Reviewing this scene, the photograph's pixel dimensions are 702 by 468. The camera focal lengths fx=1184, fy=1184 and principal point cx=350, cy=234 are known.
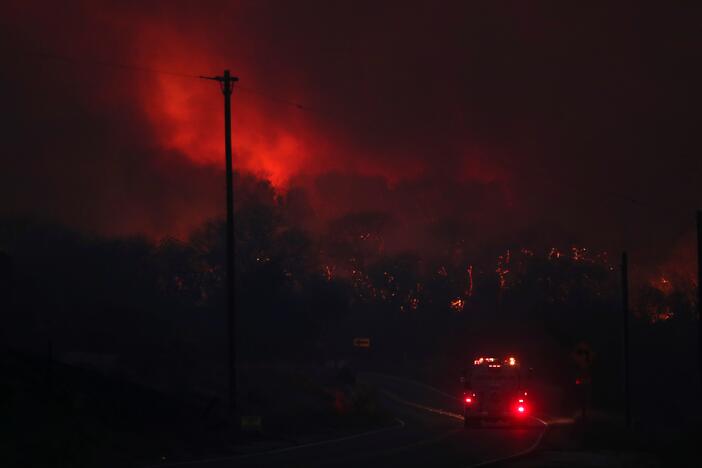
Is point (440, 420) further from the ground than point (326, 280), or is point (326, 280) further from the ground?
point (326, 280)

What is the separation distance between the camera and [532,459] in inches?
1272

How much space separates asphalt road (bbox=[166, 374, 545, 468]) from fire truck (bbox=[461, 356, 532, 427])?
0.74 metres

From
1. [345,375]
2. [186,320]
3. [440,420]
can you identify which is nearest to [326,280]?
[186,320]

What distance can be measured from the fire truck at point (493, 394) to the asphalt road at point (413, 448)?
738 millimetres

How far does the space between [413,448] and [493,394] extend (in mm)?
16645

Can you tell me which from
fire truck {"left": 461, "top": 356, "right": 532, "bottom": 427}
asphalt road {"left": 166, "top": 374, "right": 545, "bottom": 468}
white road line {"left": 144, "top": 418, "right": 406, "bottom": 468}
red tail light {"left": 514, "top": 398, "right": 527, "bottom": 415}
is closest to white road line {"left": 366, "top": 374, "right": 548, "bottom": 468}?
asphalt road {"left": 166, "top": 374, "right": 545, "bottom": 468}

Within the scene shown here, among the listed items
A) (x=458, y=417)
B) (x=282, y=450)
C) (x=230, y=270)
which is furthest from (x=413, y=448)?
(x=458, y=417)

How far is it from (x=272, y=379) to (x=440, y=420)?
40.1ft

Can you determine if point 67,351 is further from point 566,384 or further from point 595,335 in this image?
point 595,335

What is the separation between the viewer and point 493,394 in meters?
53.4

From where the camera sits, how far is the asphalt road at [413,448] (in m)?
30.9

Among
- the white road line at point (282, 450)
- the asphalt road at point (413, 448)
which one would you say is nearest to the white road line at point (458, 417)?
the asphalt road at point (413, 448)

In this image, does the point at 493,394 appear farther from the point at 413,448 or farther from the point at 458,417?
the point at 413,448

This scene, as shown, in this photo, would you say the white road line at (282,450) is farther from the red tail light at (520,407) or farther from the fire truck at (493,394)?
the red tail light at (520,407)
